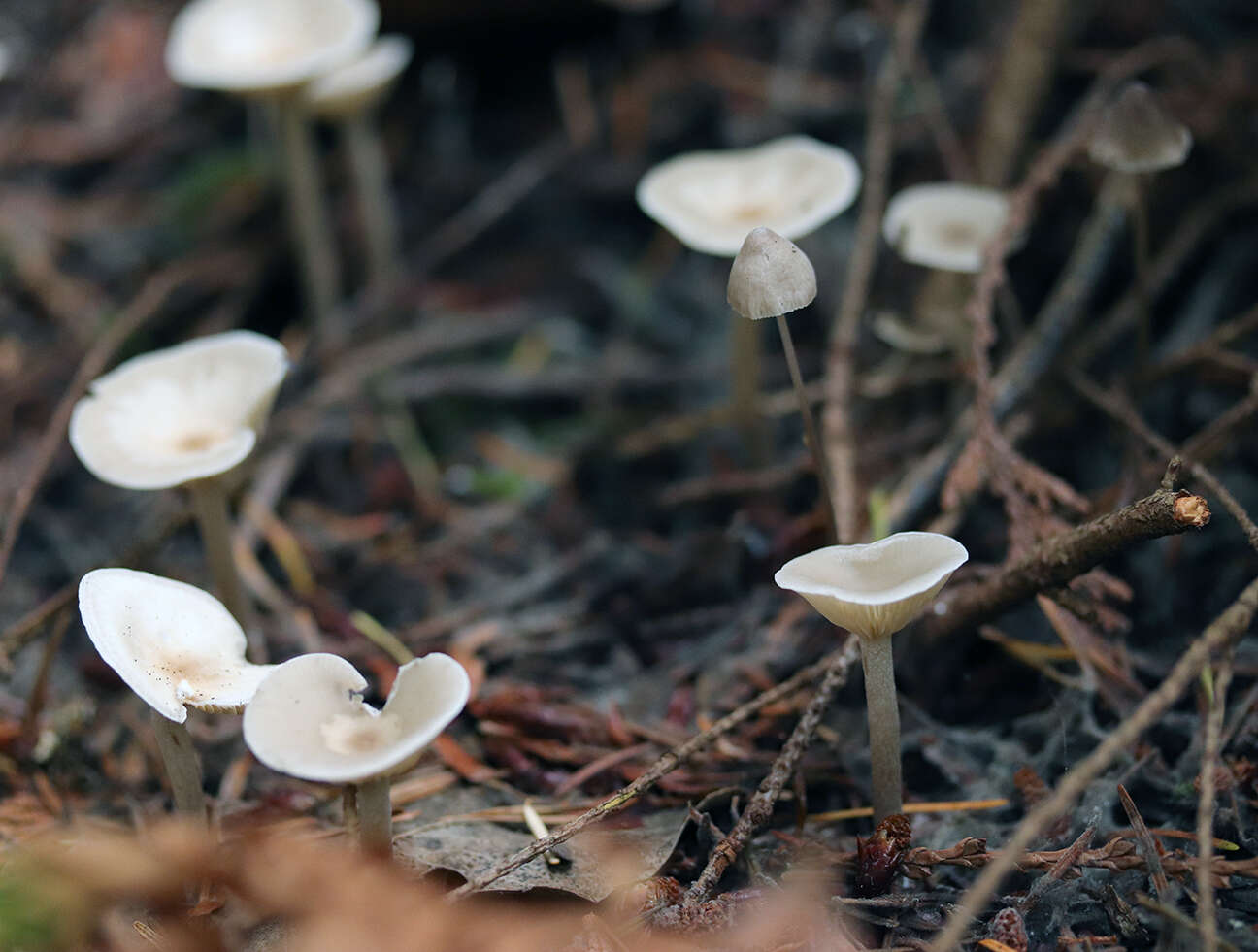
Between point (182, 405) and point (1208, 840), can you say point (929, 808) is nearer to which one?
point (1208, 840)

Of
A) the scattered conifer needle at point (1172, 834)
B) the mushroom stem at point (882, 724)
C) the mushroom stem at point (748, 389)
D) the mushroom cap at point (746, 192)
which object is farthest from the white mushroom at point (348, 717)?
the mushroom stem at point (748, 389)

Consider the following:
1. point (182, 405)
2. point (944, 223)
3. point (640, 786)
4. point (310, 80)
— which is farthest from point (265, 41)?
point (640, 786)

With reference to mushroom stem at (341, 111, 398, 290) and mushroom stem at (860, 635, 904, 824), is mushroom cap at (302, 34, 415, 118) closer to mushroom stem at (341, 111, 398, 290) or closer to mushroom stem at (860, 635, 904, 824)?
mushroom stem at (341, 111, 398, 290)

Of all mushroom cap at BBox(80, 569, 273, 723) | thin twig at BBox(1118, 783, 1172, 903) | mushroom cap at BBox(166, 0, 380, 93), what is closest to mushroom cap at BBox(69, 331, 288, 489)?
mushroom cap at BBox(80, 569, 273, 723)

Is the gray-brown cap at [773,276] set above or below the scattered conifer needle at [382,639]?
above

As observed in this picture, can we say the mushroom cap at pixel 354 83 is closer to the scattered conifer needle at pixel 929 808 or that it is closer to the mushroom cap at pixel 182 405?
the mushroom cap at pixel 182 405

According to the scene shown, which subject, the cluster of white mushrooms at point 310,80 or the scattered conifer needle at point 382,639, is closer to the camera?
the scattered conifer needle at point 382,639
